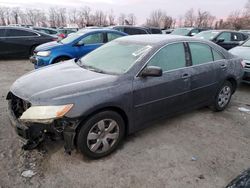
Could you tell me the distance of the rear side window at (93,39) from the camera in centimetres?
761

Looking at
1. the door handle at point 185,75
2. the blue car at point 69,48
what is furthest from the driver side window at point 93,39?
the door handle at point 185,75

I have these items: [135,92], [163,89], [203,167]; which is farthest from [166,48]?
[203,167]

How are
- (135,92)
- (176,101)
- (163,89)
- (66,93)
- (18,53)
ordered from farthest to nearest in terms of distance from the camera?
(18,53)
(176,101)
(163,89)
(135,92)
(66,93)

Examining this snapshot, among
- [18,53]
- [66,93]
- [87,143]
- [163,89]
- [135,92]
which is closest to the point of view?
[66,93]

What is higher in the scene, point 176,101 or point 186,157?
point 176,101

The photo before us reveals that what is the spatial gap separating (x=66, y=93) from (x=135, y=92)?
914 mm

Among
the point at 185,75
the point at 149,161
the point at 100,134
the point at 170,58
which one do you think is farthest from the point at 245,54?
the point at 100,134

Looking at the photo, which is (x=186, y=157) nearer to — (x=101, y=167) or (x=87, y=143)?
(x=101, y=167)

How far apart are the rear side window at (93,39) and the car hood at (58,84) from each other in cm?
434

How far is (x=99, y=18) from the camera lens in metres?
47.3

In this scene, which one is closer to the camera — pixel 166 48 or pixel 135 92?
pixel 135 92

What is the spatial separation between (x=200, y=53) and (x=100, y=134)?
235cm

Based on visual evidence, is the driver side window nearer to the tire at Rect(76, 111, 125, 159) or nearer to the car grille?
the car grille

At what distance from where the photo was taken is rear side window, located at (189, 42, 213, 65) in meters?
3.98
